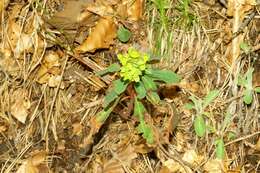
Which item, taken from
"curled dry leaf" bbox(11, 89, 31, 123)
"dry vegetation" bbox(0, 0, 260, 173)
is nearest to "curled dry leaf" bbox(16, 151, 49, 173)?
"dry vegetation" bbox(0, 0, 260, 173)

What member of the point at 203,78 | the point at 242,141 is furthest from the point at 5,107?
the point at 242,141

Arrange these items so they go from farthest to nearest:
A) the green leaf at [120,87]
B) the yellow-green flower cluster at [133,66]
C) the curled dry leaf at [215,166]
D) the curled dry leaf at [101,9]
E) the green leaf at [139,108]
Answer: the curled dry leaf at [101,9] < the curled dry leaf at [215,166] < the green leaf at [139,108] < the green leaf at [120,87] < the yellow-green flower cluster at [133,66]

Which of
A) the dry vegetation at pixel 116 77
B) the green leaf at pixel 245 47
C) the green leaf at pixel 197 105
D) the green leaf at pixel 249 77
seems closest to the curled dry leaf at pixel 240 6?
the dry vegetation at pixel 116 77

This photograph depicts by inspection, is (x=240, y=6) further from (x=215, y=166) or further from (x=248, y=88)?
(x=215, y=166)

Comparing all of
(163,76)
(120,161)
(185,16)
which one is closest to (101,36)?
(185,16)

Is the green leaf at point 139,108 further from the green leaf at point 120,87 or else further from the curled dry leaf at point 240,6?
the curled dry leaf at point 240,6

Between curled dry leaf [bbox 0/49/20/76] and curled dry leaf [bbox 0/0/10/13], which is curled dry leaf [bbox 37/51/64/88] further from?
curled dry leaf [bbox 0/0/10/13]

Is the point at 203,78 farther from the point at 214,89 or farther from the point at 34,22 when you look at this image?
the point at 34,22
